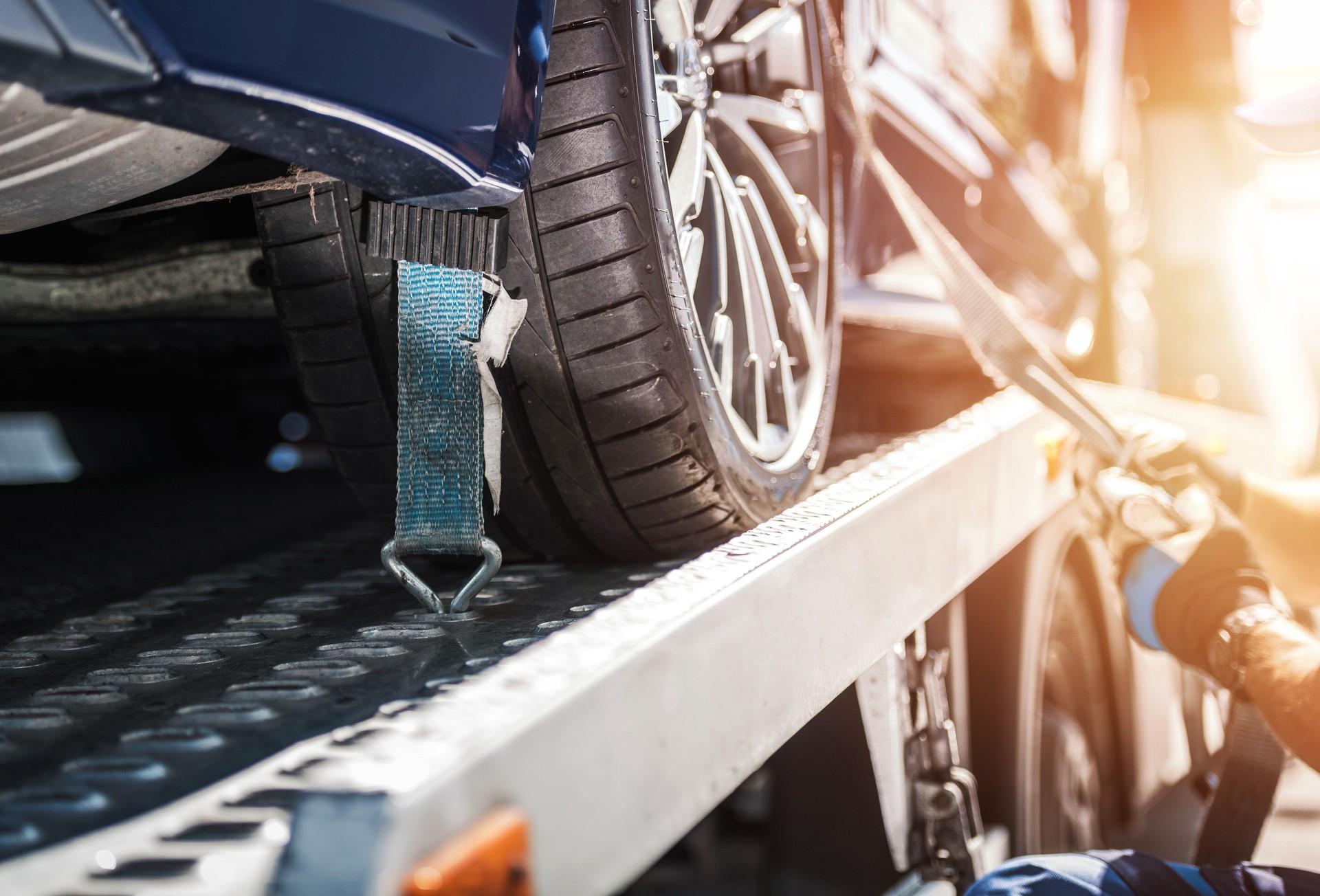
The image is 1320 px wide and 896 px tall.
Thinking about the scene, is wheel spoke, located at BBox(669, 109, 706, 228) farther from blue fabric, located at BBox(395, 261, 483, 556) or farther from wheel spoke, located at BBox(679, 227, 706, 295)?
blue fabric, located at BBox(395, 261, 483, 556)

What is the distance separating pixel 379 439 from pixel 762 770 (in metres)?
1.06

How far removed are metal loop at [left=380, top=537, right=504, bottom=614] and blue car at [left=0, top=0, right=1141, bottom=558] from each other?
0.16 metres

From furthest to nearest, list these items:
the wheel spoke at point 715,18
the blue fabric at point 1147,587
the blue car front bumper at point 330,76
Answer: the blue fabric at point 1147,587, the wheel spoke at point 715,18, the blue car front bumper at point 330,76

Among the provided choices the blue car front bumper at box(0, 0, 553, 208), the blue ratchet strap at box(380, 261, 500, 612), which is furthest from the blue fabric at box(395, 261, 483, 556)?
the blue car front bumper at box(0, 0, 553, 208)

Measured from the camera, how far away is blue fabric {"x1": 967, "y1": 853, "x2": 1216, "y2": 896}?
102 cm

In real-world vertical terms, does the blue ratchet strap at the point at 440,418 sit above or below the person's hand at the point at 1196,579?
above

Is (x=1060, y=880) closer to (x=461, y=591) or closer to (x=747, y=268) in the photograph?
(x=461, y=591)

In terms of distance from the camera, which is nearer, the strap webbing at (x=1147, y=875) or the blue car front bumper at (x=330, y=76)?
the blue car front bumper at (x=330, y=76)

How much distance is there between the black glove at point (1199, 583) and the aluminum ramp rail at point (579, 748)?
59cm

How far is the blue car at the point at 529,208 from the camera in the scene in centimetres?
74

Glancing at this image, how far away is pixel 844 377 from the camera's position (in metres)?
2.39

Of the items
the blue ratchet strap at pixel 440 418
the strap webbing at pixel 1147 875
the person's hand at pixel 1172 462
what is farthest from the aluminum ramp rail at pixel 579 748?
the person's hand at pixel 1172 462

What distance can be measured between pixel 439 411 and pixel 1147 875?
2.80ft

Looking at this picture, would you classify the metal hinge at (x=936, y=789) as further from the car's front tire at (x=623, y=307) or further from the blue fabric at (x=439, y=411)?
the blue fabric at (x=439, y=411)
